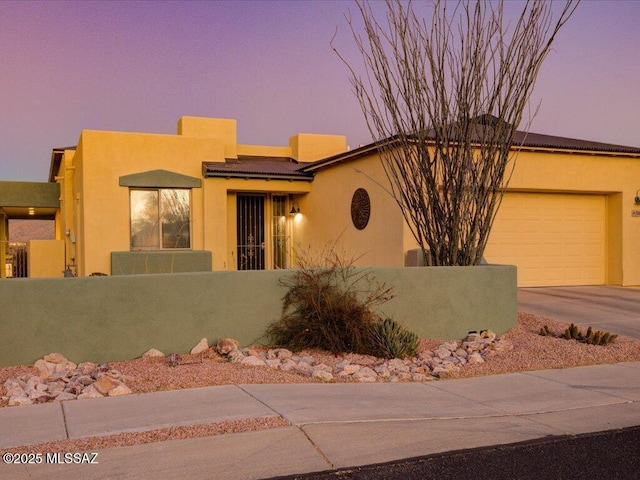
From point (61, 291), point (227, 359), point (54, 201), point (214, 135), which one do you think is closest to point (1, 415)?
point (61, 291)

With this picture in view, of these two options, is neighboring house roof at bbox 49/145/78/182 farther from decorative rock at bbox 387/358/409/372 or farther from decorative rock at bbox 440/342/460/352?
decorative rock at bbox 387/358/409/372

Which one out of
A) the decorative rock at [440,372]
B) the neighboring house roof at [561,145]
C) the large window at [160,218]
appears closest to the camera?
the decorative rock at [440,372]

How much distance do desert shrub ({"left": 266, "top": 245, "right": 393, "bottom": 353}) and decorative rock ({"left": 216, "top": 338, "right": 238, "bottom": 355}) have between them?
A: 0.62m

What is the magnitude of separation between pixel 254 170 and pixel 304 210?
2.24 metres

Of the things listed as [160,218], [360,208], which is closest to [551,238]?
[360,208]

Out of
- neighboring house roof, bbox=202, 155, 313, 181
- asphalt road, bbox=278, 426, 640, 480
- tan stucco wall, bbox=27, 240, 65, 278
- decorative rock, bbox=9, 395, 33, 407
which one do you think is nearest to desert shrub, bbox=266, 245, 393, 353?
decorative rock, bbox=9, 395, 33, 407

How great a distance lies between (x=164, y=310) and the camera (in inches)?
348

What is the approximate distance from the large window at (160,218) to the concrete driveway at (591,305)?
900 cm

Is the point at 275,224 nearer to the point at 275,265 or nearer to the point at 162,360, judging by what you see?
the point at 275,265

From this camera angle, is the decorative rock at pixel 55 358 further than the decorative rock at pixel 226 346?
No

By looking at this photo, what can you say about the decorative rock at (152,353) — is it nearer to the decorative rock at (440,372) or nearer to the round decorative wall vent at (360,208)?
the decorative rock at (440,372)

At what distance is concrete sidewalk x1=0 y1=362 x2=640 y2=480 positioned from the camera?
16.1ft

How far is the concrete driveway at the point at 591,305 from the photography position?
11406 mm

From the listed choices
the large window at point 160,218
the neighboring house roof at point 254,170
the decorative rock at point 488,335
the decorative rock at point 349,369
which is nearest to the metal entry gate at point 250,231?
the neighboring house roof at point 254,170
